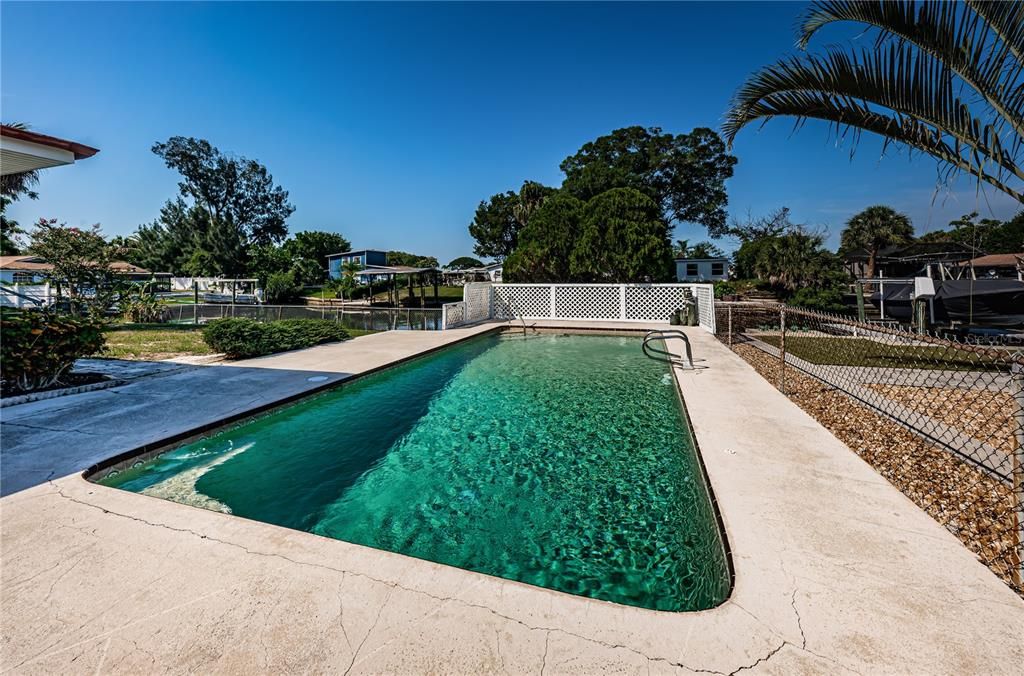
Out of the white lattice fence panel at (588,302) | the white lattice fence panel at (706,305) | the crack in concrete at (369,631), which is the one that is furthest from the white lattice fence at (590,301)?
the crack in concrete at (369,631)

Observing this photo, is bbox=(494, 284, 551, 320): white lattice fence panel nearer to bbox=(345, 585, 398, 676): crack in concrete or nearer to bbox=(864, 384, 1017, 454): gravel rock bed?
bbox=(864, 384, 1017, 454): gravel rock bed

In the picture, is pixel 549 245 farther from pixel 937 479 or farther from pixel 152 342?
pixel 937 479

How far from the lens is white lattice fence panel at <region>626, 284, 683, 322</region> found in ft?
47.8

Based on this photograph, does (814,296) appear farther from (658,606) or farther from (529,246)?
(658,606)

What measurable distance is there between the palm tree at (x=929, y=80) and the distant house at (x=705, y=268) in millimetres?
31814

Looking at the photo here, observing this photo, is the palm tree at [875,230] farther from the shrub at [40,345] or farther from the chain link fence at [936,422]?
the shrub at [40,345]

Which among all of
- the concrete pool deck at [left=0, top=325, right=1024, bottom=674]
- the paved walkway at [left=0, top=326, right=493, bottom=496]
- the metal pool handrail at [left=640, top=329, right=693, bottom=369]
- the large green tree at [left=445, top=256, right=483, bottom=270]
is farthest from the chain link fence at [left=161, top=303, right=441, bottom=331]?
the large green tree at [left=445, top=256, right=483, bottom=270]

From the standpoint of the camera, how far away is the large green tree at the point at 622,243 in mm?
15336

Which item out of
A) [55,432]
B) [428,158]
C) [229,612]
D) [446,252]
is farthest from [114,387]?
[446,252]

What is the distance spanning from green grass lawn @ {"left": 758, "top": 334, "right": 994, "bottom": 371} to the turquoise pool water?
383 centimetres

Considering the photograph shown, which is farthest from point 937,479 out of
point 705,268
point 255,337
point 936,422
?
point 705,268

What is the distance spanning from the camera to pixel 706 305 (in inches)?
482

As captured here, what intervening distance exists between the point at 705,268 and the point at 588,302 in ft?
75.7

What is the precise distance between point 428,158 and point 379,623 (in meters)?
21.2
